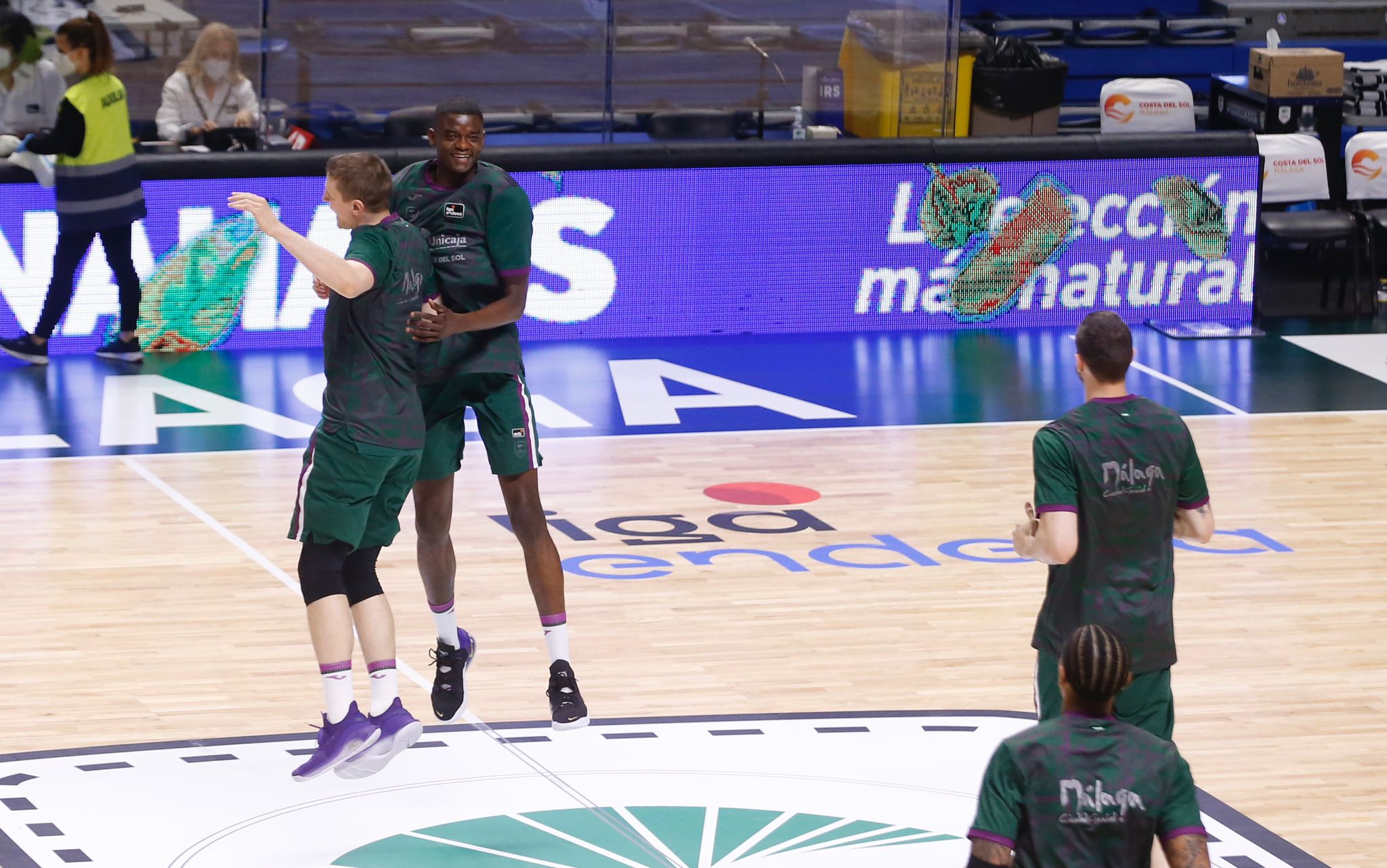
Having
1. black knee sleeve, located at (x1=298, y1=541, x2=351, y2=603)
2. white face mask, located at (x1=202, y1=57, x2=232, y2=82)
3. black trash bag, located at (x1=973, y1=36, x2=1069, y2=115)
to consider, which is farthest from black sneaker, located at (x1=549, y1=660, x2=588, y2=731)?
black trash bag, located at (x1=973, y1=36, x2=1069, y2=115)

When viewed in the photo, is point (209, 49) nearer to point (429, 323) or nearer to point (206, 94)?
point (206, 94)

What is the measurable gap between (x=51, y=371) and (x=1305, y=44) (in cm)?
1124

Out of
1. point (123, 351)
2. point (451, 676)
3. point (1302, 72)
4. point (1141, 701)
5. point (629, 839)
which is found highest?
point (1302, 72)

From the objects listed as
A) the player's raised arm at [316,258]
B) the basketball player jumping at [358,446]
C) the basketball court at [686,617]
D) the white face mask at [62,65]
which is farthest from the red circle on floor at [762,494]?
the white face mask at [62,65]

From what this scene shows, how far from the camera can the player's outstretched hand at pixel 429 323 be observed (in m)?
6.20

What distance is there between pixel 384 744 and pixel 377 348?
1130mm

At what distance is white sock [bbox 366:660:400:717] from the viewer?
621 cm

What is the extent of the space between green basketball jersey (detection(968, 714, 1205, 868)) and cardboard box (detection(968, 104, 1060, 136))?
10.5m

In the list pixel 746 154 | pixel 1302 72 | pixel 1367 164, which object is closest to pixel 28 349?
pixel 746 154

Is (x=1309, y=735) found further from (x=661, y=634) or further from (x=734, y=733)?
(x=661, y=634)

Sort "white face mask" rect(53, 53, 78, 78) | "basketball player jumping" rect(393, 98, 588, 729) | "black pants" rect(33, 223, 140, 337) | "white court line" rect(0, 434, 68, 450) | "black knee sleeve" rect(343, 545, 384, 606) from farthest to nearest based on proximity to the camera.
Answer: "white face mask" rect(53, 53, 78, 78)
"black pants" rect(33, 223, 140, 337)
"white court line" rect(0, 434, 68, 450)
"basketball player jumping" rect(393, 98, 588, 729)
"black knee sleeve" rect(343, 545, 384, 606)

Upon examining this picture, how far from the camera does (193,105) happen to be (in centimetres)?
1315

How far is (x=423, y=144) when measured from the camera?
44.2ft

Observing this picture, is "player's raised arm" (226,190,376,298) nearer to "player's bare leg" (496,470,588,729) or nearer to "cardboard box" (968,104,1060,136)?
"player's bare leg" (496,470,588,729)
